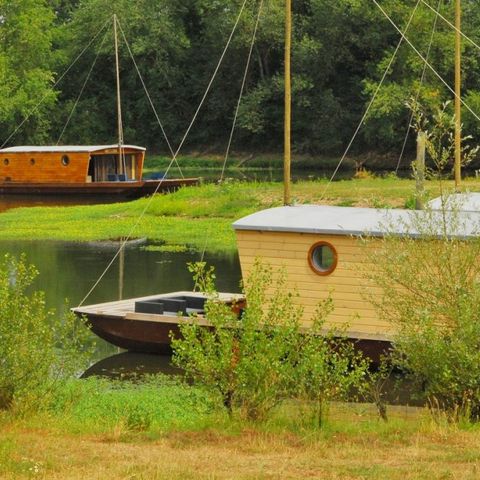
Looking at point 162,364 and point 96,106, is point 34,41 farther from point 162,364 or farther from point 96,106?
point 162,364

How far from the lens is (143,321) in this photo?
67.1 feet

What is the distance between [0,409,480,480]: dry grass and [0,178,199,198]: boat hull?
123 ft

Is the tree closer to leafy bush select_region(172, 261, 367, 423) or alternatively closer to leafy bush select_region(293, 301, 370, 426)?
leafy bush select_region(172, 261, 367, 423)

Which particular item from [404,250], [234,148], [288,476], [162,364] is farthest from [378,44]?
[288,476]

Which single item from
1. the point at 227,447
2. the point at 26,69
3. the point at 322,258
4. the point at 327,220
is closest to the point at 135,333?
the point at 322,258

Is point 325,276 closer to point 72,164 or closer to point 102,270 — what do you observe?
point 102,270

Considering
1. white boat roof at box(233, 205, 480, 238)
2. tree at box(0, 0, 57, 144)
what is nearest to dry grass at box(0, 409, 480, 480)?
white boat roof at box(233, 205, 480, 238)

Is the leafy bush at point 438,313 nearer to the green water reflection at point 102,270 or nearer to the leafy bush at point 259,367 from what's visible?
the leafy bush at point 259,367

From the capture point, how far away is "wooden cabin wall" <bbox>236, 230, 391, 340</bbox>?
1861 cm

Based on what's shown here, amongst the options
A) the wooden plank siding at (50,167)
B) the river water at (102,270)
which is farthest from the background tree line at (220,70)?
the river water at (102,270)

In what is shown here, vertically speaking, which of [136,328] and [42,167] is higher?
[42,167]

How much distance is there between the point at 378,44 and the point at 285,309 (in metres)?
59.9

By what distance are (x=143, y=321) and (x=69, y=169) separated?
36784 mm

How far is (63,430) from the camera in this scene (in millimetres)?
11461
